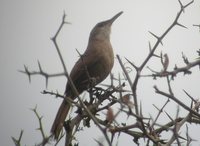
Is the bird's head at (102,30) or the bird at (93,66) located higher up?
the bird's head at (102,30)

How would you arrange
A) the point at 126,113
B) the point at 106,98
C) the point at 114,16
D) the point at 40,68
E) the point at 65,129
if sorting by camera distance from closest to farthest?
the point at 126,113, the point at 40,68, the point at 65,129, the point at 106,98, the point at 114,16

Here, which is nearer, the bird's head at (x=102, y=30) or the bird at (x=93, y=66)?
the bird at (x=93, y=66)

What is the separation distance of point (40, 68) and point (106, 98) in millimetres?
1258

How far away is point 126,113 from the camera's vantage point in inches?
60.6

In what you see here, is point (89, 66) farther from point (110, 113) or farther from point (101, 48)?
point (110, 113)

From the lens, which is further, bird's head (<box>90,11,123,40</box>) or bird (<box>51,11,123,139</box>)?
bird's head (<box>90,11,123,40</box>)

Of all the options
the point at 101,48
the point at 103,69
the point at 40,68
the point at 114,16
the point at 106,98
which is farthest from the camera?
the point at 114,16

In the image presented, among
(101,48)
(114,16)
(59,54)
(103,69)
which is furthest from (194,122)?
(114,16)

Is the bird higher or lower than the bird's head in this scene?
lower

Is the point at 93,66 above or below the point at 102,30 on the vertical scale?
below

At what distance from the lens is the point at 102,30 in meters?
7.66

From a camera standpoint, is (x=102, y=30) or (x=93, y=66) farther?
(x=102, y=30)

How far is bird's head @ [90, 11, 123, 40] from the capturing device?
7.37 metres

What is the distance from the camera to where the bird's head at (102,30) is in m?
7.37
